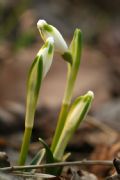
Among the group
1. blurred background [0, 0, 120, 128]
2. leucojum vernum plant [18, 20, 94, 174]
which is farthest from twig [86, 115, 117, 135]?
leucojum vernum plant [18, 20, 94, 174]

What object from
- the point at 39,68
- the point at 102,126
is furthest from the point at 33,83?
the point at 102,126

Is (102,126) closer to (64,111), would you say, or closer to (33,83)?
(64,111)

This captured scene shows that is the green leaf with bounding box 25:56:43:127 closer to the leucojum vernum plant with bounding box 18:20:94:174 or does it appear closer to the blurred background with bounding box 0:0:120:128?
the leucojum vernum plant with bounding box 18:20:94:174

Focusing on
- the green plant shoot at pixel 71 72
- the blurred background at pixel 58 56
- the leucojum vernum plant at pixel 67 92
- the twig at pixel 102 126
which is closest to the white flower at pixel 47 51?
the leucojum vernum plant at pixel 67 92

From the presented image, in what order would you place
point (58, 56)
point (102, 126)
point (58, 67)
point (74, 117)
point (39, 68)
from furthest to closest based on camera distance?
1. point (58, 56)
2. point (58, 67)
3. point (102, 126)
4. point (74, 117)
5. point (39, 68)

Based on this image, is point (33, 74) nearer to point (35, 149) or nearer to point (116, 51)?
point (35, 149)

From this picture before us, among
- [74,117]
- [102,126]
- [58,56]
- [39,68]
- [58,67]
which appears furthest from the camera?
Result: [58,56]
